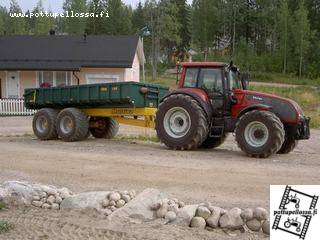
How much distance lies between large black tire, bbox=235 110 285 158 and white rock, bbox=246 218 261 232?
20.3 ft

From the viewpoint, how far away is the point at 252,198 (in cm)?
833

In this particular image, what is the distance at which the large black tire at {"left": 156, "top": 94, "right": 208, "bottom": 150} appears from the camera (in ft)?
→ 43.9

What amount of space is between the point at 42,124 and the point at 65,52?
55.0 feet

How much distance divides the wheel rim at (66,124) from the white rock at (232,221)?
10727 millimetres

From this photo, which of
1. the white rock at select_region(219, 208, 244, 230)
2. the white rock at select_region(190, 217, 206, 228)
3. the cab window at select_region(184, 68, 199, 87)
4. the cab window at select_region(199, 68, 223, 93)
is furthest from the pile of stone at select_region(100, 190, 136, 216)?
the cab window at select_region(184, 68, 199, 87)

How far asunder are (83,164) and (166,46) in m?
82.2

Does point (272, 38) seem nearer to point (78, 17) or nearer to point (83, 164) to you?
point (78, 17)

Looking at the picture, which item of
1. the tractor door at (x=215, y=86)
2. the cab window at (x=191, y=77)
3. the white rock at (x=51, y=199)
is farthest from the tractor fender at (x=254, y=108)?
the white rock at (x=51, y=199)

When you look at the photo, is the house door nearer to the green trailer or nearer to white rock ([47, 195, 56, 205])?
the green trailer

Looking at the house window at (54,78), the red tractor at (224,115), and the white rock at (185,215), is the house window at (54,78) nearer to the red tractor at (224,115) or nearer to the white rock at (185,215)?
the red tractor at (224,115)

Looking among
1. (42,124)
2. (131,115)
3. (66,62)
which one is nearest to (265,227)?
(131,115)

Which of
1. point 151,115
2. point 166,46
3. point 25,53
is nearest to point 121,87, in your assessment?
point 151,115

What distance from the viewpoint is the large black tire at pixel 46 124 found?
1695 cm

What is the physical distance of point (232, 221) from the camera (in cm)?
618
